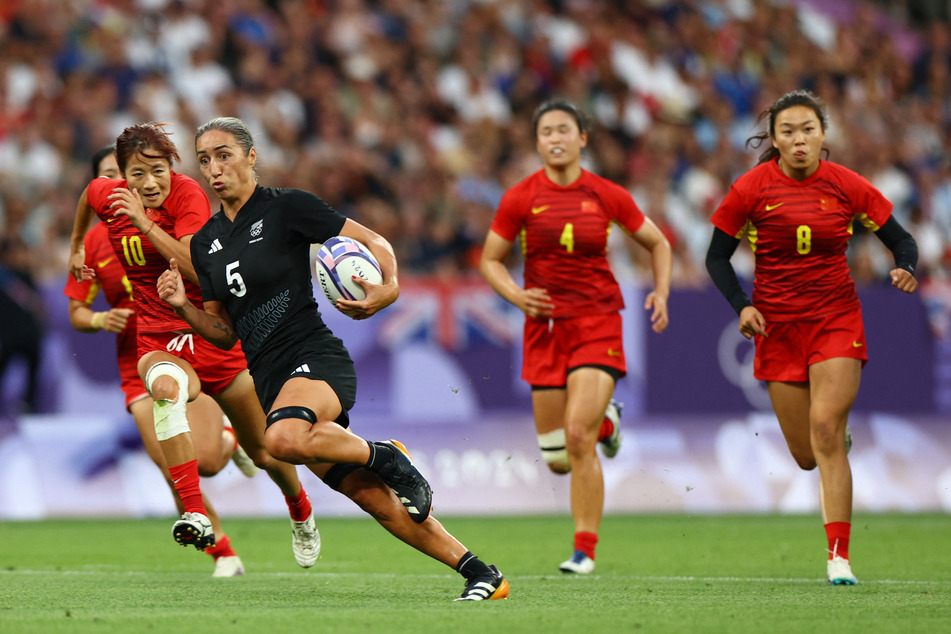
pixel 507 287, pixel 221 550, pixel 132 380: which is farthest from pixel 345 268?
pixel 132 380

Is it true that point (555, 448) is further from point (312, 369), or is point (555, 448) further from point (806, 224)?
point (312, 369)

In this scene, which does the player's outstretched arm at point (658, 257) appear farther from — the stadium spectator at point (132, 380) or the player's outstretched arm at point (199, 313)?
the player's outstretched arm at point (199, 313)

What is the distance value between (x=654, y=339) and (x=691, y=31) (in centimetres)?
819

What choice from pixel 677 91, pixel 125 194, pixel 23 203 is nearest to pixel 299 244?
pixel 125 194

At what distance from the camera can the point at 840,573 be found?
762cm

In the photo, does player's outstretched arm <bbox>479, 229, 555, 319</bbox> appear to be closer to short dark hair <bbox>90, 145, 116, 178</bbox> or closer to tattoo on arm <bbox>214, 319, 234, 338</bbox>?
tattoo on arm <bbox>214, 319, 234, 338</bbox>

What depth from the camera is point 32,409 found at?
1362 cm

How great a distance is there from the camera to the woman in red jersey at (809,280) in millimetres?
7930

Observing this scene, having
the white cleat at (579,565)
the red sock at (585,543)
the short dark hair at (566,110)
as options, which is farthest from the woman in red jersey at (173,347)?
the short dark hair at (566,110)

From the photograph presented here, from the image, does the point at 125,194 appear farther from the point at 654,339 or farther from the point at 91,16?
the point at 91,16

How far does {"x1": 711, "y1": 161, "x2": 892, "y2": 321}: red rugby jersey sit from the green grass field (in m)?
1.67

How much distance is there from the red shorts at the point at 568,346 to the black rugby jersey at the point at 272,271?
109 inches

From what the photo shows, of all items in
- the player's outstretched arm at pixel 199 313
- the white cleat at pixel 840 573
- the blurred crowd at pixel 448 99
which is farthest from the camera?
the blurred crowd at pixel 448 99

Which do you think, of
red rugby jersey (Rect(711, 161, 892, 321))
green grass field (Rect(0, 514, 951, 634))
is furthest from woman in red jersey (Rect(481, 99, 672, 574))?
green grass field (Rect(0, 514, 951, 634))
